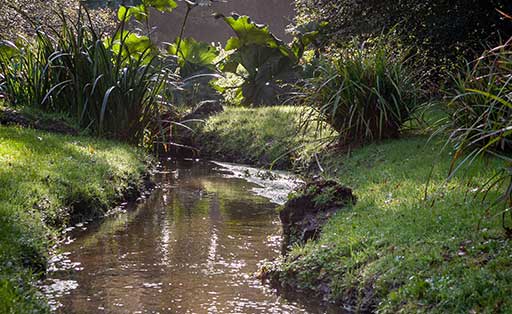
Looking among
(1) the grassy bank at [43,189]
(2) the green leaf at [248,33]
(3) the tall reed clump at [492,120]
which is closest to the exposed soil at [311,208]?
(3) the tall reed clump at [492,120]

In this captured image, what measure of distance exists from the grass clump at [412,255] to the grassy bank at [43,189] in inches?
85.9

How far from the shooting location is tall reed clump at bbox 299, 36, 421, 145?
396 inches

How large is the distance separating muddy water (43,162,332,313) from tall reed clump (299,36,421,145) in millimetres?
1589

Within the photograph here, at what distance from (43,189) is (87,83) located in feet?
13.1

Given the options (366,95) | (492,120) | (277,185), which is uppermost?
(366,95)

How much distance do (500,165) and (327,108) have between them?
311cm

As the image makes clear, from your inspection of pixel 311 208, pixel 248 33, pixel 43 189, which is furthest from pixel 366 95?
pixel 248 33

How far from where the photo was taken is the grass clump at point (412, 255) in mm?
4695

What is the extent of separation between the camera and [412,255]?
211 inches

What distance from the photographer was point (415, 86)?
34.5 feet

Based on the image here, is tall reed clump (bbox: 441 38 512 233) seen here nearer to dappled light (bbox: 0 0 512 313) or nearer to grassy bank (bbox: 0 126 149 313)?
dappled light (bbox: 0 0 512 313)

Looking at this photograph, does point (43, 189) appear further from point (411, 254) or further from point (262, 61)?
point (262, 61)

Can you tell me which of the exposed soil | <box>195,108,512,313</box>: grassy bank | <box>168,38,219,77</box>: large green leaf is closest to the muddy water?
the exposed soil

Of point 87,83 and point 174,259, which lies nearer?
point 174,259
